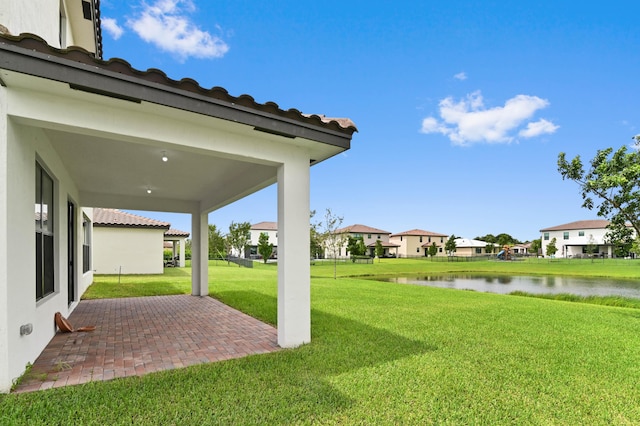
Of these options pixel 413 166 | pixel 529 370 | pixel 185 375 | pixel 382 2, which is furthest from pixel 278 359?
pixel 413 166

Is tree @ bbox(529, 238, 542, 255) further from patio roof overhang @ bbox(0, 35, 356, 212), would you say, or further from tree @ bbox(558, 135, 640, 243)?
patio roof overhang @ bbox(0, 35, 356, 212)

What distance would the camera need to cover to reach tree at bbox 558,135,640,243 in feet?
26.0

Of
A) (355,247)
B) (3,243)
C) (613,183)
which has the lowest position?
(355,247)

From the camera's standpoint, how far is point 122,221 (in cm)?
2098

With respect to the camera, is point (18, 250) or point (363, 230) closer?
point (18, 250)

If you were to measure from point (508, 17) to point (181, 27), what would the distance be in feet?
39.9

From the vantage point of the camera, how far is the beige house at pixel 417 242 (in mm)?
77188

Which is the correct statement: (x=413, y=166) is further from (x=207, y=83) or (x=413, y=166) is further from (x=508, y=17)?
(x=207, y=83)

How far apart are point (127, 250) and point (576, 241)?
75151mm

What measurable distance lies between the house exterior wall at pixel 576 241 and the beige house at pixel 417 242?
2122cm

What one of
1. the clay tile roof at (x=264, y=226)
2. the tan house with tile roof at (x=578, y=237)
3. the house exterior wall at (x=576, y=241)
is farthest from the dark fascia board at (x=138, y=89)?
the house exterior wall at (x=576, y=241)

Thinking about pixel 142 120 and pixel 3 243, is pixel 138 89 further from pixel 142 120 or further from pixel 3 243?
pixel 3 243

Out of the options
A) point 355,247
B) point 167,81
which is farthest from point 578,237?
point 167,81

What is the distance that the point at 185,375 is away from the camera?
168 inches
